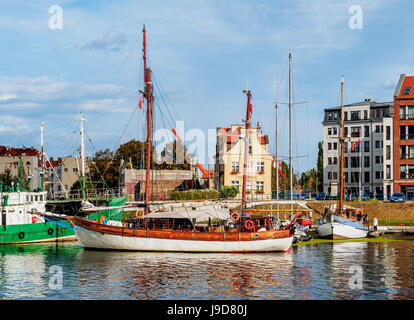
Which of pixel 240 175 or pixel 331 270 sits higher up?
pixel 240 175

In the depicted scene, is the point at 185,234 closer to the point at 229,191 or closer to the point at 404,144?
the point at 229,191

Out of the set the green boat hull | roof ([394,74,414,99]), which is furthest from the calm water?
roof ([394,74,414,99])

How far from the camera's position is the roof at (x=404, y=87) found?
91.8 metres

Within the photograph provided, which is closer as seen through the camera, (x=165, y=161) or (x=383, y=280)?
(x=383, y=280)

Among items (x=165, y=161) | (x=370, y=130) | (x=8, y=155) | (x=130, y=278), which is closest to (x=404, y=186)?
(x=370, y=130)

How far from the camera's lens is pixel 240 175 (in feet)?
300

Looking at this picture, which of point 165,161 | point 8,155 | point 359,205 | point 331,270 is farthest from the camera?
point 8,155

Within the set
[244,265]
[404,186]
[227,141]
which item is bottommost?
[244,265]

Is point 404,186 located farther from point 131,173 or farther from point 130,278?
point 130,278

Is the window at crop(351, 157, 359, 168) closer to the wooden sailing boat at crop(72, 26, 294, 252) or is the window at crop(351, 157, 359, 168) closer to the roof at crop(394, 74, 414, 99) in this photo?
the roof at crop(394, 74, 414, 99)

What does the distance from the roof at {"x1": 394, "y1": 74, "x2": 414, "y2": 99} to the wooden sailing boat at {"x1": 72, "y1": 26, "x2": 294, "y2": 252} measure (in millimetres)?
51885
